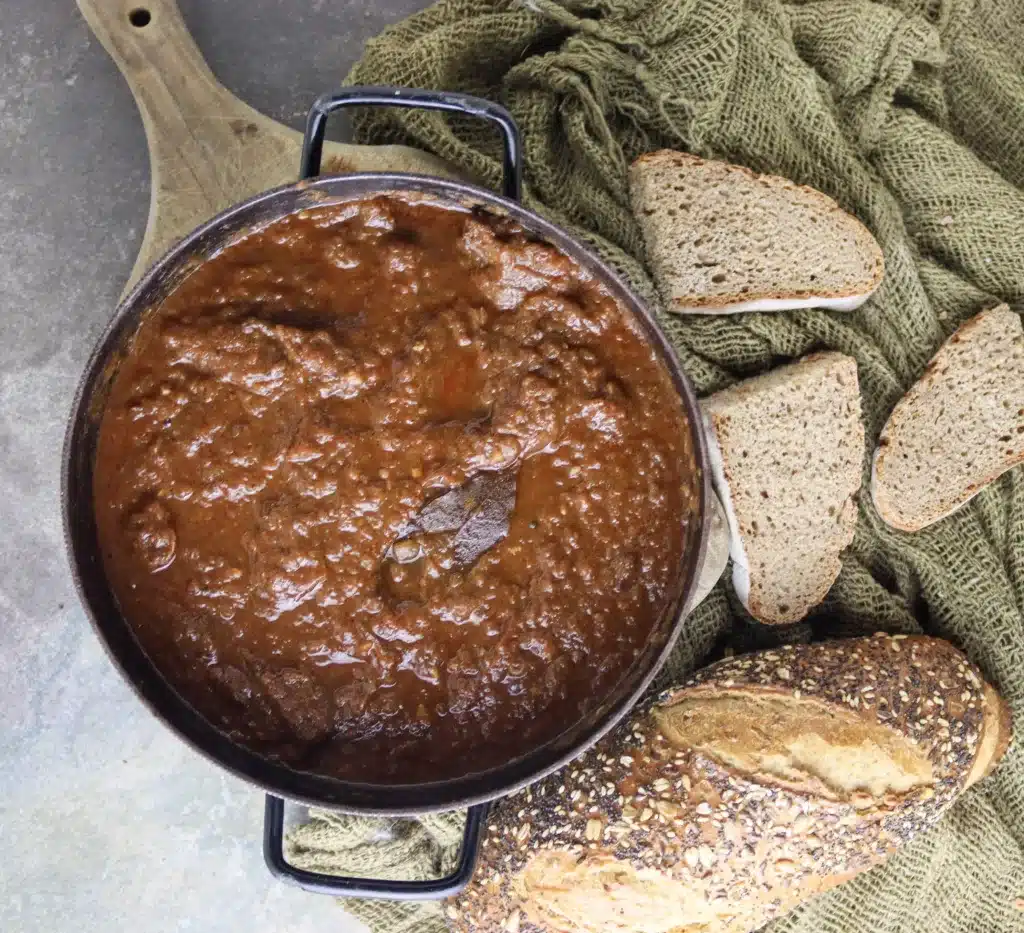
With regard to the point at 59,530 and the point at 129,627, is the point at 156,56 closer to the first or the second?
the point at 59,530

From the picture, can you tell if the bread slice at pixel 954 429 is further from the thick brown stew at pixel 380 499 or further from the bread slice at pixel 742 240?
the thick brown stew at pixel 380 499

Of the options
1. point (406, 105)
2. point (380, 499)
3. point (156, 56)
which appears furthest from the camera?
point (156, 56)

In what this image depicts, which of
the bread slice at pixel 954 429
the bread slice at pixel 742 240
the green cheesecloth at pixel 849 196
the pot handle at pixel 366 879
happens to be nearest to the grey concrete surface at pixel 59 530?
the green cheesecloth at pixel 849 196

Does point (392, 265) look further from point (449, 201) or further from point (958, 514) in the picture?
point (958, 514)

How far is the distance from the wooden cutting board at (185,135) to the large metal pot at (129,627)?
412 mm

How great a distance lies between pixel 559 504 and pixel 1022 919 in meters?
2.09

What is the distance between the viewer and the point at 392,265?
226 cm

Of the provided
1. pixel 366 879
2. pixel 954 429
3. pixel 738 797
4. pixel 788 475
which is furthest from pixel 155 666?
pixel 954 429

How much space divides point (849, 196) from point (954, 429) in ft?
2.46

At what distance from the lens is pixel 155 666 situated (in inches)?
86.4

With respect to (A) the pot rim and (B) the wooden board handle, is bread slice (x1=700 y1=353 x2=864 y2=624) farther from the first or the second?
(B) the wooden board handle

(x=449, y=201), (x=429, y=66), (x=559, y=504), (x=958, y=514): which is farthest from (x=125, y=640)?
(x=958, y=514)

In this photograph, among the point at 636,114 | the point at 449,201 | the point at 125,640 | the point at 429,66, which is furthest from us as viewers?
the point at 636,114

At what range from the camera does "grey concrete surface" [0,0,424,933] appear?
295 cm
